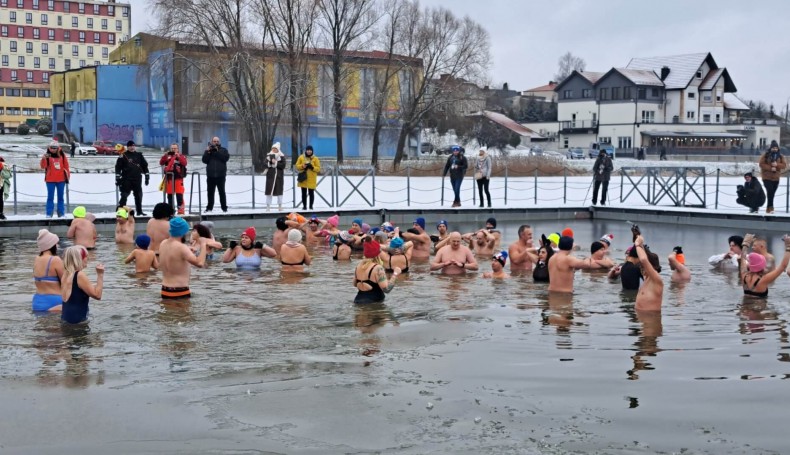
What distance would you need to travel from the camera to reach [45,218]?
20.4 m

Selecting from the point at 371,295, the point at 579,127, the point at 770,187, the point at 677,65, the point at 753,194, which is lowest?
the point at 371,295

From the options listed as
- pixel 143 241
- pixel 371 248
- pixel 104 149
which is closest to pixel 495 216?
pixel 143 241

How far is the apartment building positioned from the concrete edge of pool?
8343 cm

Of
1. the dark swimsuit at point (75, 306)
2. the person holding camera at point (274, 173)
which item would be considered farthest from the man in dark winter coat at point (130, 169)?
the dark swimsuit at point (75, 306)

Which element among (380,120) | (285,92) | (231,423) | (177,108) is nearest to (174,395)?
(231,423)

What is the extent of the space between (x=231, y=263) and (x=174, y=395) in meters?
8.51

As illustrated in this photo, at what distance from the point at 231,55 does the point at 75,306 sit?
1222 inches

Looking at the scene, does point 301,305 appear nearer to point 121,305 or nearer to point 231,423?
point 121,305

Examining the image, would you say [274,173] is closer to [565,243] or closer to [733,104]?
[565,243]

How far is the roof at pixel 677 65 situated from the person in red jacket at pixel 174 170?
69.9 m

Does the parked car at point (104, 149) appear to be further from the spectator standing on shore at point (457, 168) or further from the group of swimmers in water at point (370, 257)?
the group of swimmers in water at point (370, 257)

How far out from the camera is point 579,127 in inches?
3472

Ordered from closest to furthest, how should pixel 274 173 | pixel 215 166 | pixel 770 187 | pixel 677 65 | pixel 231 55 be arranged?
pixel 215 166, pixel 770 187, pixel 274 173, pixel 231 55, pixel 677 65

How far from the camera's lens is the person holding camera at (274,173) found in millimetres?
22859
